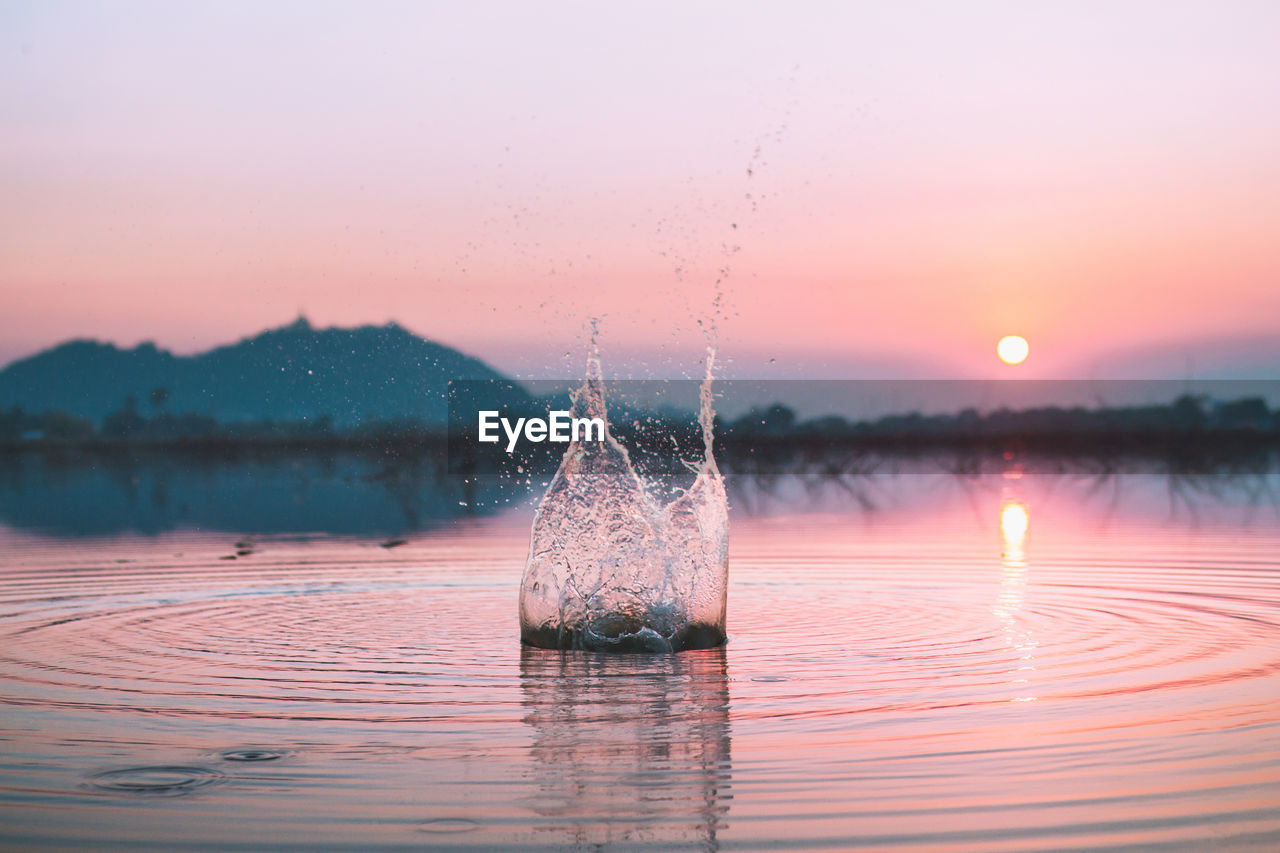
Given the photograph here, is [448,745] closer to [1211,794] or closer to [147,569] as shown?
[1211,794]

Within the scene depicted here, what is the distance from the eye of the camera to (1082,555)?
23.6m

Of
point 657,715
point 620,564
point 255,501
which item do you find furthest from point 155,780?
point 255,501

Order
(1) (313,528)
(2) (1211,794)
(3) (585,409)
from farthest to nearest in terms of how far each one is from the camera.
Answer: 1. (1) (313,528)
2. (3) (585,409)
3. (2) (1211,794)

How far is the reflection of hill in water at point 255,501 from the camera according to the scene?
3434 cm

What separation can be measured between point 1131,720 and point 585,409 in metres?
8.44

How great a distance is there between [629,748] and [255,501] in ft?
128

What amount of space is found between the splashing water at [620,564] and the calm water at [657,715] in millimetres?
529

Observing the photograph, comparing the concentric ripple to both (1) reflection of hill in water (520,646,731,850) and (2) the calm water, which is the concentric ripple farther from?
(1) reflection of hill in water (520,646,731,850)

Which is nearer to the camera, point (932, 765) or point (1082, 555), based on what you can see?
point (932, 765)

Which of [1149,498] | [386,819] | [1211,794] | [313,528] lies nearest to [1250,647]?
[1211,794]

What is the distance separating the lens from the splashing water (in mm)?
14992

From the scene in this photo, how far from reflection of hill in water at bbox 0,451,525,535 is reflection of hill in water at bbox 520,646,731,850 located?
19145 millimetres
